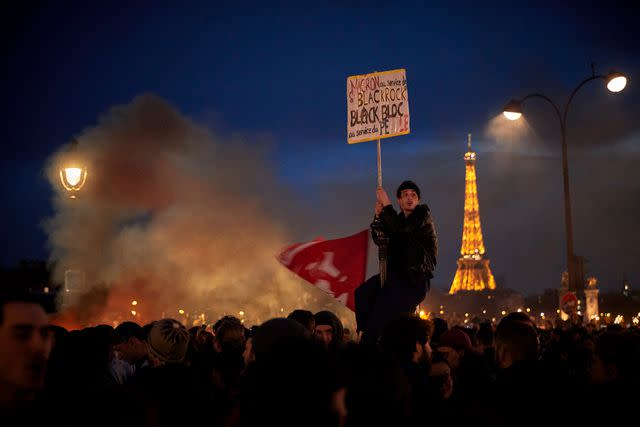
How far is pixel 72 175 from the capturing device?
43.5ft

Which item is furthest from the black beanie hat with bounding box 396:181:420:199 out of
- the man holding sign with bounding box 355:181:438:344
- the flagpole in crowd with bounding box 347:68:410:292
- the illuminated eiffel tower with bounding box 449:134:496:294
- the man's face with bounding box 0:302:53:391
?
the illuminated eiffel tower with bounding box 449:134:496:294

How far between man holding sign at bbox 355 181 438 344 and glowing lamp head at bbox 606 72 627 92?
11.9 m

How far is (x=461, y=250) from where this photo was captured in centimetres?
12175

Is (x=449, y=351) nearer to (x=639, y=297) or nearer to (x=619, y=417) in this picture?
(x=619, y=417)

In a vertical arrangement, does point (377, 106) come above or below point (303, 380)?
above

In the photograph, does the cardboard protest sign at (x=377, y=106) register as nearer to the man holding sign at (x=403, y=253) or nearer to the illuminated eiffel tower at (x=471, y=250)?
the man holding sign at (x=403, y=253)

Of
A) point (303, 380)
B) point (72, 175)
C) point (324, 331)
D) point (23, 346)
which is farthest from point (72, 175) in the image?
point (303, 380)

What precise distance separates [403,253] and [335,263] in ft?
6.00

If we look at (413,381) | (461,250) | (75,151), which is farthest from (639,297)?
(413,381)

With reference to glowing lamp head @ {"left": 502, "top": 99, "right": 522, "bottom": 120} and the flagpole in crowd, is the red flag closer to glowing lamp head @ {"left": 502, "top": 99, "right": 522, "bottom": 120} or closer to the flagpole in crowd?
the flagpole in crowd

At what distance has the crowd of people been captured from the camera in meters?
2.68

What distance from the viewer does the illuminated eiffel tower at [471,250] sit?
385ft

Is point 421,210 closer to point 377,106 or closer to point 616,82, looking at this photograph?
point 377,106

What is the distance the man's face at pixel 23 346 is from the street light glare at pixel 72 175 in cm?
1046
